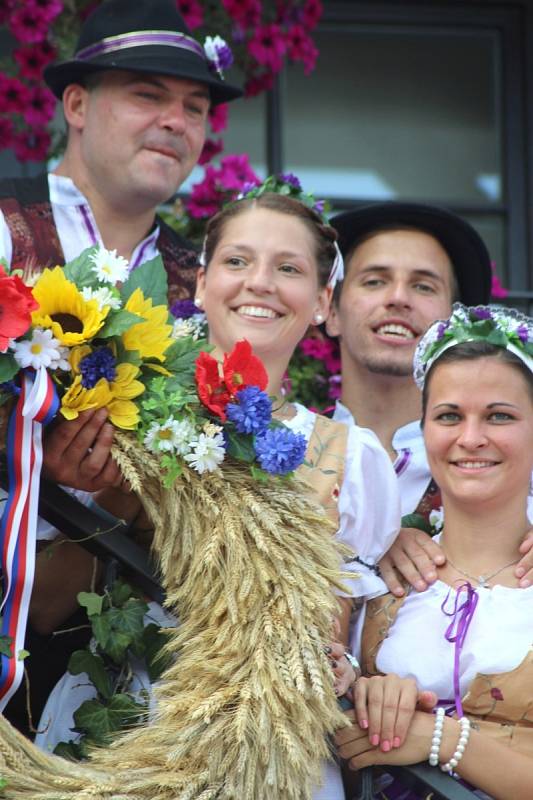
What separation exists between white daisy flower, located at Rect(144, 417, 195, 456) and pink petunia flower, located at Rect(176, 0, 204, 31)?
256cm

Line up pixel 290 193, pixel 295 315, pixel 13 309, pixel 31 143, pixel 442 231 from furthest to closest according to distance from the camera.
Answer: pixel 31 143 < pixel 442 231 < pixel 290 193 < pixel 295 315 < pixel 13 309

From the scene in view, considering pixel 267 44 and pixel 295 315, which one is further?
pixel 267 44

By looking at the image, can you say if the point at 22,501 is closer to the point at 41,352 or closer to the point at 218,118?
the point at 41,352

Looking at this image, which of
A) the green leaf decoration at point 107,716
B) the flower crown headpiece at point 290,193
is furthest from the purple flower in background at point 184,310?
the green leaf decoration at point 107,716

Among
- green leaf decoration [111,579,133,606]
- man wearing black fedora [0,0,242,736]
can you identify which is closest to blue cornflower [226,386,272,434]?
green leaf decoration [111,579,133,606]

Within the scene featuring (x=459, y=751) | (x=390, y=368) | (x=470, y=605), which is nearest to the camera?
(x=459, y=751)

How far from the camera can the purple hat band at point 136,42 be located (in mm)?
4051

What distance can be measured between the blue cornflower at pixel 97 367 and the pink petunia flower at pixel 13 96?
95.3 inches

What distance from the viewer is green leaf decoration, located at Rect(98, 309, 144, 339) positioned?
8.93 feet

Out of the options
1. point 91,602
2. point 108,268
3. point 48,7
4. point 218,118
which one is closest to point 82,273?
point 108,268

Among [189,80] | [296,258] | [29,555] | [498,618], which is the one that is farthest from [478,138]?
[29,555]

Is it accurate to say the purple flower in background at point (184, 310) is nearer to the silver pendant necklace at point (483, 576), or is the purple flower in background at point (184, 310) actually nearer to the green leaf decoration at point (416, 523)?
the green leaf decoration at point (416, 523)

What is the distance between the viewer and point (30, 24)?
16.1 ft

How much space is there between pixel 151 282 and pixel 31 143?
2297 millimetres
